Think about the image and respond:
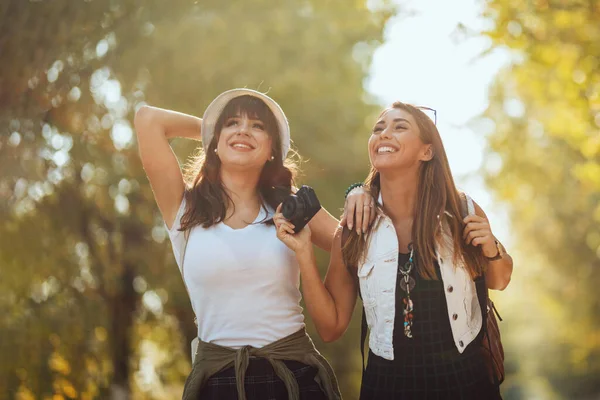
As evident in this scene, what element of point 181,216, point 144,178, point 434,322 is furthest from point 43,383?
point 434,322

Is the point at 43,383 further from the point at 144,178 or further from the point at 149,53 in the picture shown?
the point at 149,53

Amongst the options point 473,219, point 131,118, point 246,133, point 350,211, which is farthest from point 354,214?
point 131,118

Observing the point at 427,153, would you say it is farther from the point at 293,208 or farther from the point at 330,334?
the point at 330,334

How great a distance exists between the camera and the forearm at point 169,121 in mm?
3848

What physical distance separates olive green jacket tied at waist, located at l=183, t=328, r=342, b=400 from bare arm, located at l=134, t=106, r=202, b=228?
679mm

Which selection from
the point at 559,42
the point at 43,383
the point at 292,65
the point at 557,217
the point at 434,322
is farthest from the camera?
the point at 557,217

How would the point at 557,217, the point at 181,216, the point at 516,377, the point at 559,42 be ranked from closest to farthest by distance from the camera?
1. the point at 181,216
2. the point at 559,42
3. the point at 557,217
4. the point at 516,377

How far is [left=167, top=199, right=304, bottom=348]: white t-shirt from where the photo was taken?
11.1ft

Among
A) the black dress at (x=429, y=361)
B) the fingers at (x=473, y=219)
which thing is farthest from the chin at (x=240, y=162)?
the fingers at (x=473, y=219)

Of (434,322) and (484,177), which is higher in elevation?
(484,177)

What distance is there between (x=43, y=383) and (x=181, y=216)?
697cm

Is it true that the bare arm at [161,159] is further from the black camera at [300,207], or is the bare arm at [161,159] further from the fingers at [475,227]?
the fingers at [475,227]

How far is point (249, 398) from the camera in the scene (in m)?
3.38

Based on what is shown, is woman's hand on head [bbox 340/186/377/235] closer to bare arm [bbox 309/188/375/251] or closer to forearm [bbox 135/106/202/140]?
bare arm [bbox 309/188/375/251]
